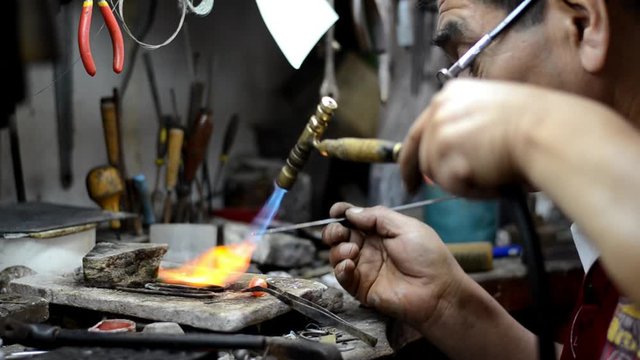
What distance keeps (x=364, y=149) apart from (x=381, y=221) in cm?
37

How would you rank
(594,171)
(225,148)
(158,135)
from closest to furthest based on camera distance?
1. (594,171)
2. (158,135)
3. (225,148)

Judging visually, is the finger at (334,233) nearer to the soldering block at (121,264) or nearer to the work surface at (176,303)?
the work surface at (176,303)

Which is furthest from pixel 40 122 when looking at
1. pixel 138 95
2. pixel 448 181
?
pixel 448 181

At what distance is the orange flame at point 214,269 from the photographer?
2041 millimetres

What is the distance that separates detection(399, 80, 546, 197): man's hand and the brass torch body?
2.12 ft

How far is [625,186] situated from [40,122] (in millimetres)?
2524

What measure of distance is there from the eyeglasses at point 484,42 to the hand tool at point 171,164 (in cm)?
189

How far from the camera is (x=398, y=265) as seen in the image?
1.93 meters

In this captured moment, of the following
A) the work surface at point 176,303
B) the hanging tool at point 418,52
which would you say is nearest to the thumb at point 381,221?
the work surface at point 176,303

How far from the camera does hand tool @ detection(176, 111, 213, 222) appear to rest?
3346 mm

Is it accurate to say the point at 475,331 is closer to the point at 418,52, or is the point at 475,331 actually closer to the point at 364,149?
the point at 364,149

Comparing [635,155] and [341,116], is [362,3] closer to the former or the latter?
[341,116]

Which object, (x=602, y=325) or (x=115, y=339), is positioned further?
(x=602, y=325)

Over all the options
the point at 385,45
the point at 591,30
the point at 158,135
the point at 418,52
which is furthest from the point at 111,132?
the point at 591,30
